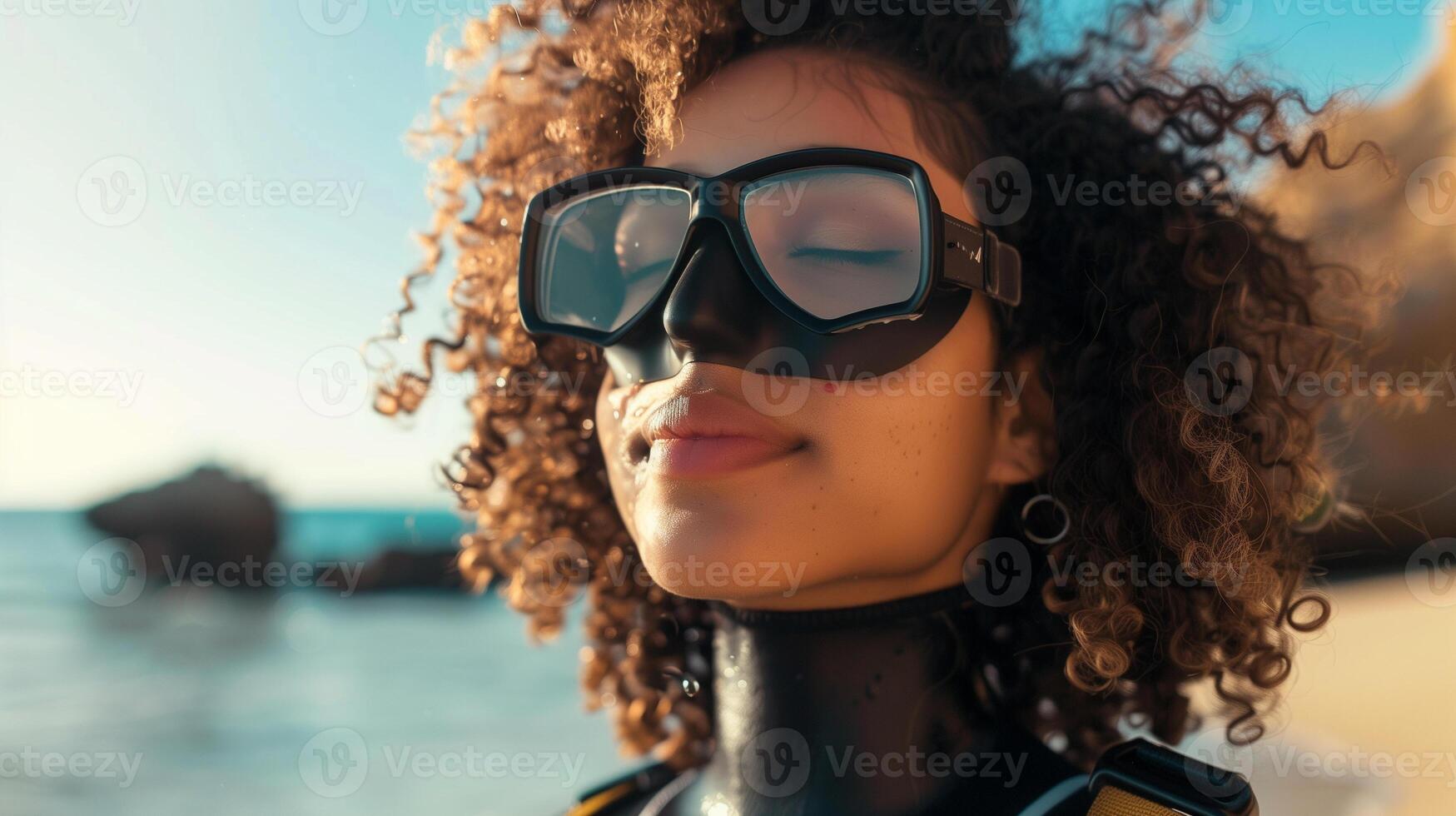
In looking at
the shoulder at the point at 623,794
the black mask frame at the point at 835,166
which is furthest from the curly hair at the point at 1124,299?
the shoulder at the point at 623,794

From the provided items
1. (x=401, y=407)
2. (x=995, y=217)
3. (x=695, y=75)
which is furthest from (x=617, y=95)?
(x=401, y=407)

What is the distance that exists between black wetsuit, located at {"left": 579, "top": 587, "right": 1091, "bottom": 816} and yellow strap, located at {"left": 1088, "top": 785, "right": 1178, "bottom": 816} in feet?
0.36

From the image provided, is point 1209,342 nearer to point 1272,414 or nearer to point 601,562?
point 1272,414

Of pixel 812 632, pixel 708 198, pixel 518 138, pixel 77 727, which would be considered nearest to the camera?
pixel 708 198

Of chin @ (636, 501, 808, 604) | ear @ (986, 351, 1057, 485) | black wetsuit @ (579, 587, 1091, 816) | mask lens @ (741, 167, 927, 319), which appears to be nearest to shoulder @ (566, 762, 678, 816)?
black wetsuit @ (579, 587, 1091, 816)

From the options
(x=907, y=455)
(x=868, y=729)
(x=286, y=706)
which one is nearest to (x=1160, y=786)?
(x=868, y=729)

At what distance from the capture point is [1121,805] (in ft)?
4.39

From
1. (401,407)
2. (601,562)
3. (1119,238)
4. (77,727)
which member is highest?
(1119,238)

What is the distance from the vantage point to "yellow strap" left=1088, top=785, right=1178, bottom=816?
1.31 meters

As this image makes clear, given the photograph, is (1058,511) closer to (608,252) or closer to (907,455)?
(907,455)

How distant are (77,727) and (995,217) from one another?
8.81 metres

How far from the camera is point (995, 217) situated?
62.9 inches

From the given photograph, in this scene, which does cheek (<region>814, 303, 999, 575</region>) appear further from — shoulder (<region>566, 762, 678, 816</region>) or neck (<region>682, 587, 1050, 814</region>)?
shoulder (<region>566, 762, 678, 816</region>)

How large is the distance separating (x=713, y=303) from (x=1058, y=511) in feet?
2.41
